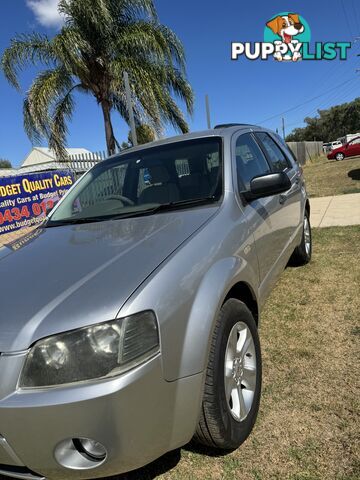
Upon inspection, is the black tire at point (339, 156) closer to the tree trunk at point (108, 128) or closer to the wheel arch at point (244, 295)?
the tree trunk at point (108, 128)

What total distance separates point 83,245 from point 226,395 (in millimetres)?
1135

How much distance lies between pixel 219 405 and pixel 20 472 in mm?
908

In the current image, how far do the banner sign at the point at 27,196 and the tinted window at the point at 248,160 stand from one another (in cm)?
663

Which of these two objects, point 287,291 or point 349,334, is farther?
point 287,291

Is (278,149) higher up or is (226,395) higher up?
(278,149)

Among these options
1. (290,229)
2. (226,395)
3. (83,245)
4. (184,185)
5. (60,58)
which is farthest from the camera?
(60,58)

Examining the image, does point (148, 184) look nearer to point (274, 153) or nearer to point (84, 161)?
point (274, 153)

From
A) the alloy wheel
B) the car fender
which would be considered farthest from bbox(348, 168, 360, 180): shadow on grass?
the car fender

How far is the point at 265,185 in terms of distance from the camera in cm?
277

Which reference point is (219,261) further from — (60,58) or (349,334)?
(60,58)

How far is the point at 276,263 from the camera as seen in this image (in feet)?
11.2

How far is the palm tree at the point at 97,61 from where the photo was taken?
39.8 feet

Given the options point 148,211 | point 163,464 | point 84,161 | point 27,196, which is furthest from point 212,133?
point 84,161

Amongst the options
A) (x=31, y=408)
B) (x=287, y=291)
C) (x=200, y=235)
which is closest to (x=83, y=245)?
(x=200, y=235)
